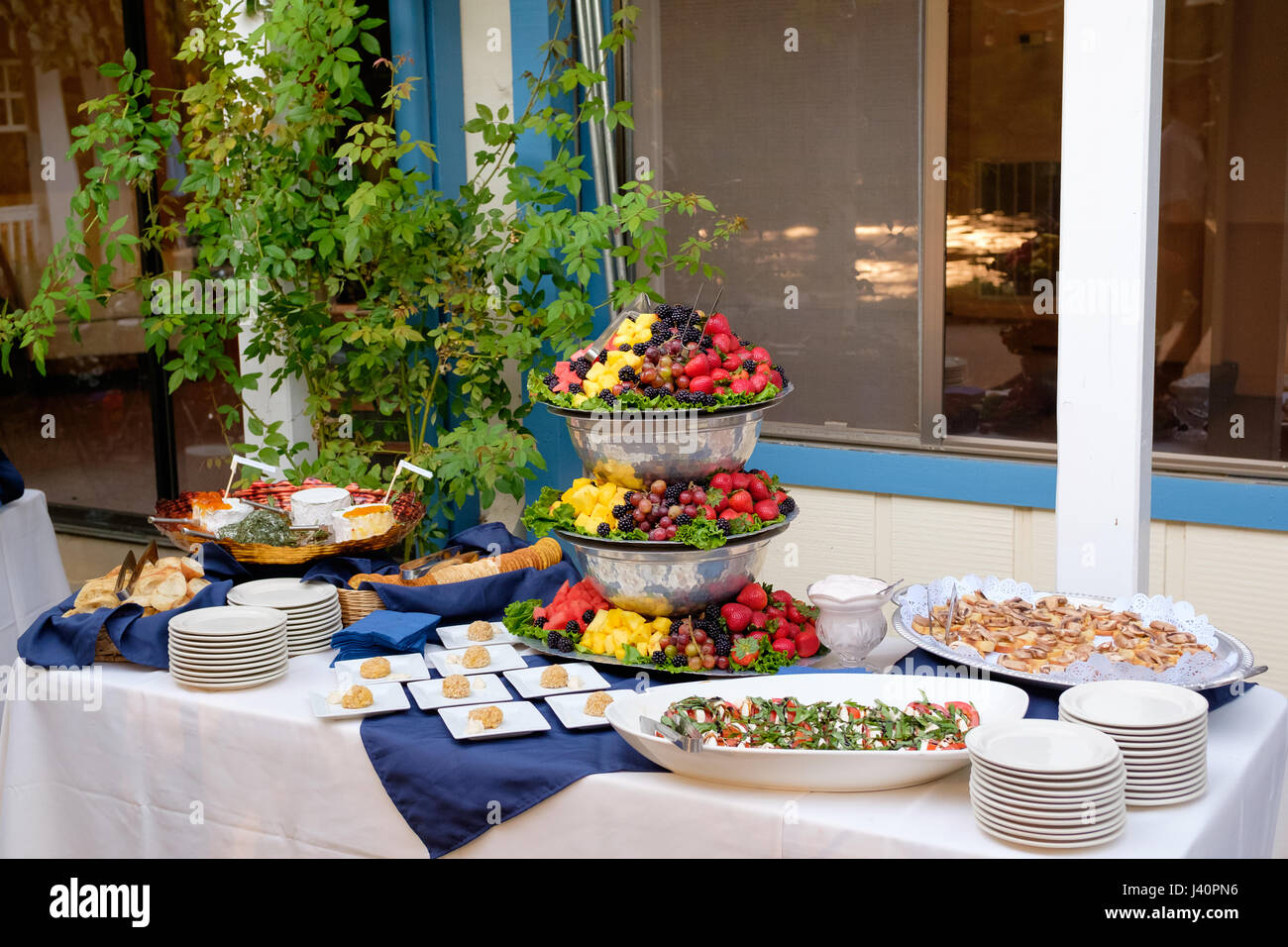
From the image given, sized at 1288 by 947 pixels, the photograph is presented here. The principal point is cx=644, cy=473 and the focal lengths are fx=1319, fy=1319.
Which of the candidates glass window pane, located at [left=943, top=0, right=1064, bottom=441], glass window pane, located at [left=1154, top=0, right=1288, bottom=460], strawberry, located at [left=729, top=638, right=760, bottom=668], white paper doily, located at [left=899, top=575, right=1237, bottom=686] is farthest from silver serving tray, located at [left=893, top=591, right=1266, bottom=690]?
glass window pane, located at [left=943, top=0, right=1064, bottom=441]

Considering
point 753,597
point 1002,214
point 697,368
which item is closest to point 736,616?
point 753,597

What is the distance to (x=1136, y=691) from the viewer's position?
6.77 feet

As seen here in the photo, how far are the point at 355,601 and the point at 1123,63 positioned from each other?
191cm

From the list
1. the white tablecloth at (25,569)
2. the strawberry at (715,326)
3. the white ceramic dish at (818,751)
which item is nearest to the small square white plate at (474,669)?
the white ceramic dish at (818,751)

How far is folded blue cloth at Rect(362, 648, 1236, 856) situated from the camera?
2084mm

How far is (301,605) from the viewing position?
2.69 m

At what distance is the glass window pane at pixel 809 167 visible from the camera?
429 cm

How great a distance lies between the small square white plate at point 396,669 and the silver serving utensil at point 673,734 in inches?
23.4

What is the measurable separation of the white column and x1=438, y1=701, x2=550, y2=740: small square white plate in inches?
48.4

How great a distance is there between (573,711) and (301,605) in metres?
0.73

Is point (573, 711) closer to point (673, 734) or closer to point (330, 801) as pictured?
point (673, 734)

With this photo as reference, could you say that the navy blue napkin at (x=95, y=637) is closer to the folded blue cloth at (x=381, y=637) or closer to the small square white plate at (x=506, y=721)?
the folded blue cloth at (x=381, y=637)
